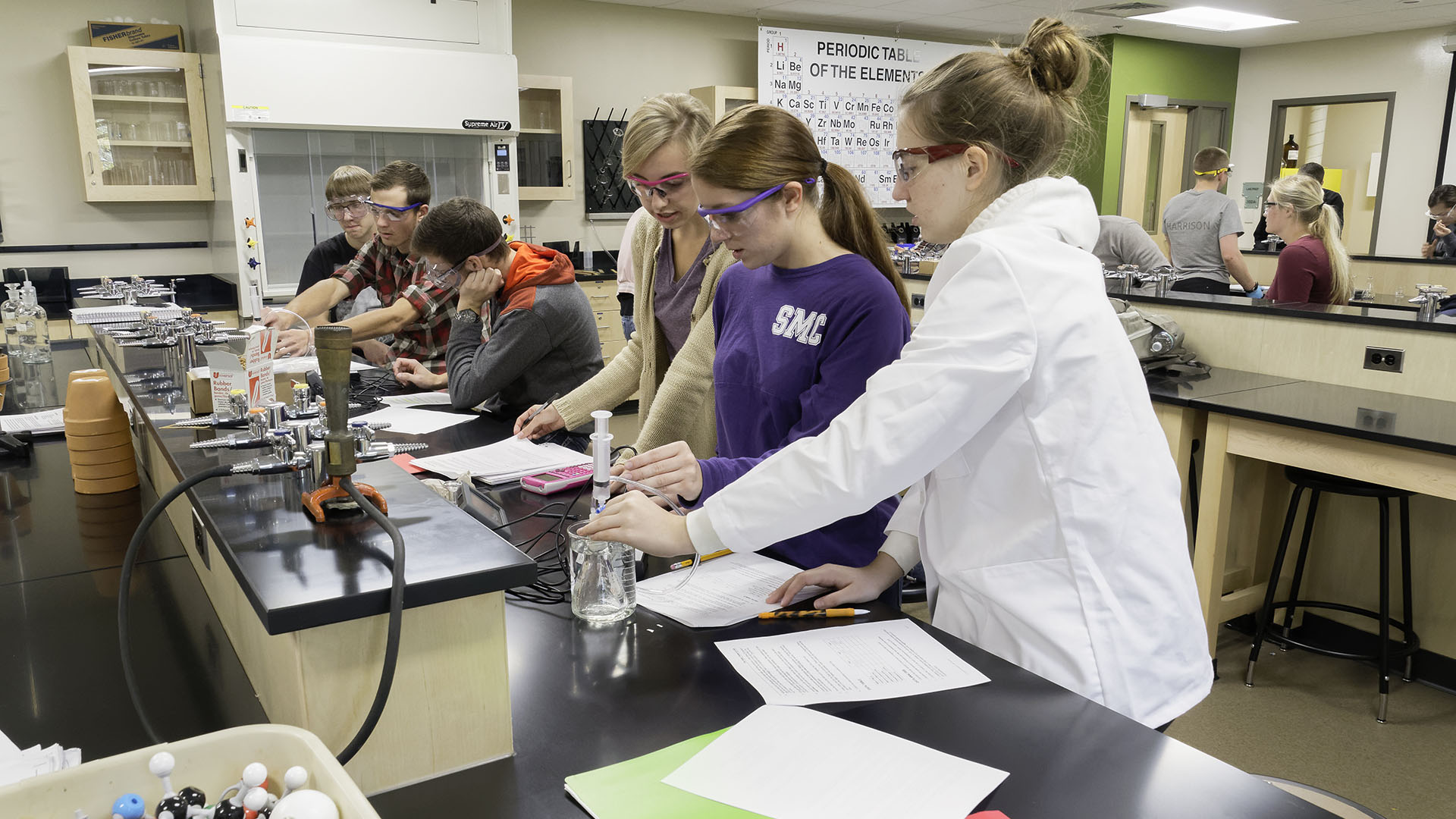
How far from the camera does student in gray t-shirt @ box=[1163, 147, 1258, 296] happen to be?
20.2 ft

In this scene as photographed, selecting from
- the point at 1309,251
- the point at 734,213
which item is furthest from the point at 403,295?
the point at 1309,251

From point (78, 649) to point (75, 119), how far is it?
506 cm

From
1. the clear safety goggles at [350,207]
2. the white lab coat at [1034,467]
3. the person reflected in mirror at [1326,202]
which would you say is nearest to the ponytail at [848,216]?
the white lab coat at [1034,467]

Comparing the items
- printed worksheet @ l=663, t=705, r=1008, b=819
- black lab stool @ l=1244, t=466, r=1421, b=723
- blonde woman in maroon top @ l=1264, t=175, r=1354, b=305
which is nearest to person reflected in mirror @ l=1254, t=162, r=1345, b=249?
blonde woman in maroon top @ l=1264, t=175, r=1354, b=305

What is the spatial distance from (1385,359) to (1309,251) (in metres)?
1.40

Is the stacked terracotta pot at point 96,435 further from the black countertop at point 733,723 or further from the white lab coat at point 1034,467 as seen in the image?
the white lab coat at point 1034,467

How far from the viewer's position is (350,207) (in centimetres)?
363

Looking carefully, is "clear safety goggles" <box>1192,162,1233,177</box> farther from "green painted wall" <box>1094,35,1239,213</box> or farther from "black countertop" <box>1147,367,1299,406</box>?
"black countertop" <box>1147,367,1299,406</box>

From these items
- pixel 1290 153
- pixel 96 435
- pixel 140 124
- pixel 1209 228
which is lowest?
pixel 96 435

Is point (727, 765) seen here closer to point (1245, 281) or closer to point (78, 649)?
point (78, 649)

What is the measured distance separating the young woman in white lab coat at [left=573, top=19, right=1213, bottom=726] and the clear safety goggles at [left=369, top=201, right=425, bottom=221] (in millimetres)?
2256

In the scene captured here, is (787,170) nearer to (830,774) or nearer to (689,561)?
(689,561)

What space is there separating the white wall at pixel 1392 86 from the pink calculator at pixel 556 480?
29.0ft

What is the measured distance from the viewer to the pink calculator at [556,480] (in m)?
1.83
